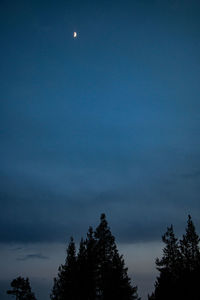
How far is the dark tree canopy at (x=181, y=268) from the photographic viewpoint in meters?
40.6

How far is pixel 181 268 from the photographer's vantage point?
43562 millimetres

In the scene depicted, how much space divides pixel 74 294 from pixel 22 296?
1471cm

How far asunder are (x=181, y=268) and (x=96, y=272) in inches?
620

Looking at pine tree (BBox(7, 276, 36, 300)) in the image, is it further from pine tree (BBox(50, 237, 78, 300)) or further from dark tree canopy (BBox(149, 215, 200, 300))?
dark tree canopy (BBox(149, 215, 200, 300))

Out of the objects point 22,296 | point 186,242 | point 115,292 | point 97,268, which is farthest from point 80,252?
point 186,242

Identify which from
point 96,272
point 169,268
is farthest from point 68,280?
point 169,268

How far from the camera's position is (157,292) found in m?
50.6

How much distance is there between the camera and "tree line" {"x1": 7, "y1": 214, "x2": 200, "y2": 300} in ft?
122

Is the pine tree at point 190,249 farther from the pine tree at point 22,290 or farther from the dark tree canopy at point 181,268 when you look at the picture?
the pine tree at point 22,290

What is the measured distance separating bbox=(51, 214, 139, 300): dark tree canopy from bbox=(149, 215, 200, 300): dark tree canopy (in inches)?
301

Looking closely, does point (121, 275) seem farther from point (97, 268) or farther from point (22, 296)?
point (22, 296)

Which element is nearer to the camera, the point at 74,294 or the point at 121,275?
the point at 74,294

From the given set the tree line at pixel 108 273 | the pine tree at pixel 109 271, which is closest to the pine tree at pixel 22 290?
the tree line at pixel 108 273

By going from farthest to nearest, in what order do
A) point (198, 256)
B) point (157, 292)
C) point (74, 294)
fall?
point (157, 292) → point (198, 256) → point (74, 294)
